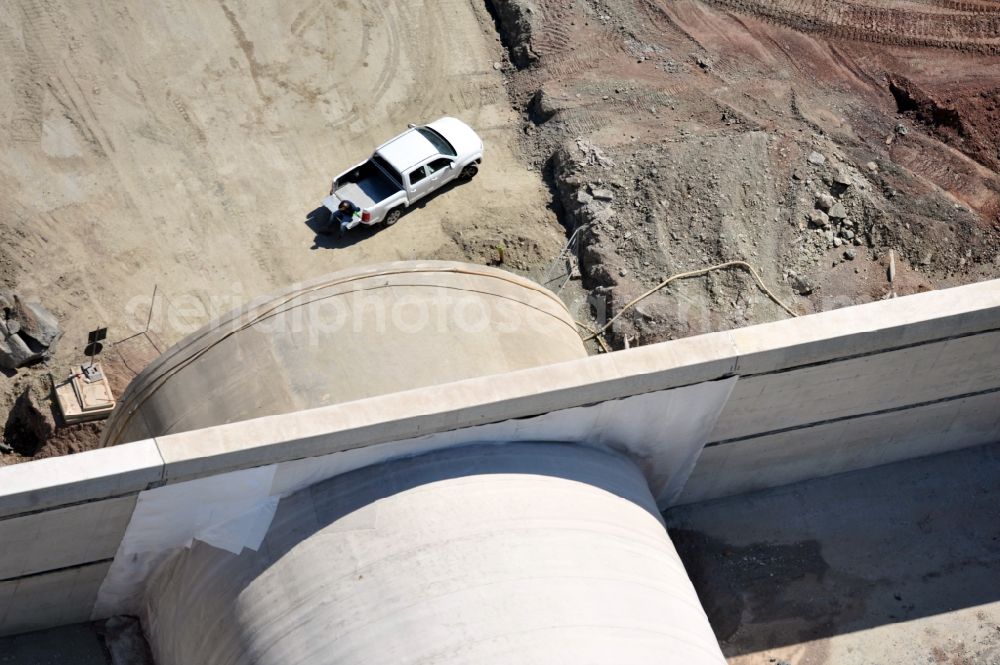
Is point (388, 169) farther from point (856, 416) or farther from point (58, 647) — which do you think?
point (58, 647)

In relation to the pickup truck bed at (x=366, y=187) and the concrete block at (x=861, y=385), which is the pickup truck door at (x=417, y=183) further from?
Answer: the concrete block at (x=861, y=385)

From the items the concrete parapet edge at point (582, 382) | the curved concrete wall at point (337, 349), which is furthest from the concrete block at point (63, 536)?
the curved concrete wall at point (337, 349)

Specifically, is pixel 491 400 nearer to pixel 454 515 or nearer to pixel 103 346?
pixel 454 515

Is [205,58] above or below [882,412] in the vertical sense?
above

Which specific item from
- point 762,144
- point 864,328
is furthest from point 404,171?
point 864,328

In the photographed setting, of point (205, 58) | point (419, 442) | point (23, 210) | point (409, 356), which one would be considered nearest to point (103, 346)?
point (23, 210)
